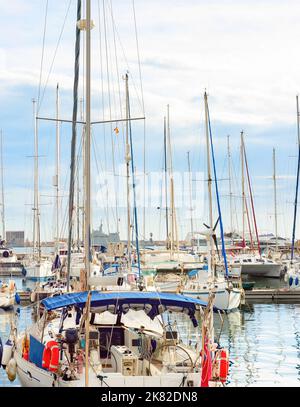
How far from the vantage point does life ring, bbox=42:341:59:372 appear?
1521 cm

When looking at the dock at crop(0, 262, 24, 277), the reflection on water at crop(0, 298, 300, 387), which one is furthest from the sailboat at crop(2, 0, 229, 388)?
the dock at crop(0, 262, 24, 277)

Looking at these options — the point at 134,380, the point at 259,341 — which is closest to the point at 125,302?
the point at 134,380

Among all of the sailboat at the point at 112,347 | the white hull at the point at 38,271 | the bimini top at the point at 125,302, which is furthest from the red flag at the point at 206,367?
the white hull at the point at 38,271

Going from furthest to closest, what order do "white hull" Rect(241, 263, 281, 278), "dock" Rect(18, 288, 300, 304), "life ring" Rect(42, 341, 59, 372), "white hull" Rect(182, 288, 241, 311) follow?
"white hull" Rect(241, 263, 281, 278) → "dock" Rect(18, 288, 300, 304) → "white hull" Rect(182, 288, 241, 311) → "life ring" Rect(42, 341, 59, 372)

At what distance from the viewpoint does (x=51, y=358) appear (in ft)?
50.2

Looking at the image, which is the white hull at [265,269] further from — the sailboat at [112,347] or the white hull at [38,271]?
the sailboat at [112,347]

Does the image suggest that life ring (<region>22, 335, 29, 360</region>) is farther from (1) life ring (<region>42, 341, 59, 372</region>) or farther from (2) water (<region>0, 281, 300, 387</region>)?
(1) life ring (<region>42, 341, 59, 372</region>)

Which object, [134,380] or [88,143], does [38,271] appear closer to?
[88,143]

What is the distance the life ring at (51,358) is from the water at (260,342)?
156 inches

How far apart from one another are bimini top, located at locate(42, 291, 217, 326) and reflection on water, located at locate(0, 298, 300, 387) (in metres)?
1.07

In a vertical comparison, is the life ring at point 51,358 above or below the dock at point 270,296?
above

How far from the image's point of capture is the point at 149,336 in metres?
17.8

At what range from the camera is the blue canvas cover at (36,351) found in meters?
16.6
